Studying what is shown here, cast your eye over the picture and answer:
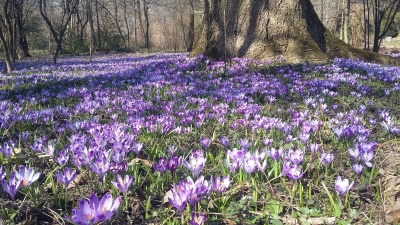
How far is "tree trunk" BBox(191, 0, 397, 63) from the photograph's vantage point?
7.50m

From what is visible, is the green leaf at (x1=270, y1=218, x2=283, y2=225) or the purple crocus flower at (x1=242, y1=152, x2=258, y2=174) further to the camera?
the purple crocus flower at (x1=242, y1=152, x2=258, y2=174)

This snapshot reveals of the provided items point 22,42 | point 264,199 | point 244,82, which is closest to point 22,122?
point 264,199

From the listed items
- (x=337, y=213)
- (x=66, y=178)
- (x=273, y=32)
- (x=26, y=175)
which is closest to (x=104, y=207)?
(x=66, y=178)

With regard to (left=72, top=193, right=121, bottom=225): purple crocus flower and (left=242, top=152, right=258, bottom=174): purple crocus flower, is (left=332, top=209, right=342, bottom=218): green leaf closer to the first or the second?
(left=242, top=152, right=258, bottom=174): purple crocus flower

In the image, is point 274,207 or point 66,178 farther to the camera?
point 274,207

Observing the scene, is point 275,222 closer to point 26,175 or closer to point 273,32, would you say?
point 26,175

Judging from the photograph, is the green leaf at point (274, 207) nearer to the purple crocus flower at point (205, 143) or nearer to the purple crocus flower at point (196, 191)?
the purple crocus flower at point (196, 191)

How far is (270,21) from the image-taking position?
7.55 meters

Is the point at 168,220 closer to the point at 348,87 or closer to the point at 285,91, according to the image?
the point at 285,91

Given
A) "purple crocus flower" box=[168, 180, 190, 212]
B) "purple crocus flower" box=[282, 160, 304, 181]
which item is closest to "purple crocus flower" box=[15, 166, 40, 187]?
"purple crocus flower" box=[168, 180, 190, 212]

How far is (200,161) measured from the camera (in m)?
1.74

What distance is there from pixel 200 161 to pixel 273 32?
21.1 feet

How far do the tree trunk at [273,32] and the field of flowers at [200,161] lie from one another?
2.67 meters

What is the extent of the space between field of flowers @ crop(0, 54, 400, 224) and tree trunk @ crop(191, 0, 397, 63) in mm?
2668
